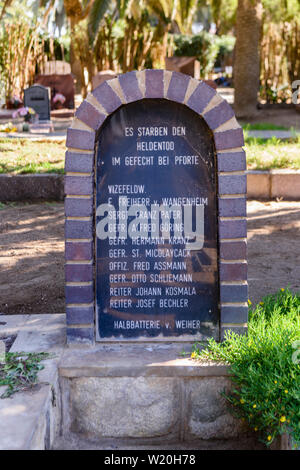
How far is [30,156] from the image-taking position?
8.99 metres

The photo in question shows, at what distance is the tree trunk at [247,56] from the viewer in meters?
14.2

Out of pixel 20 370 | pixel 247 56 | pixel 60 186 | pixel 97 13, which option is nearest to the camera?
pixel 20 370

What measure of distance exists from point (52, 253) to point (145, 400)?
279 centimetres

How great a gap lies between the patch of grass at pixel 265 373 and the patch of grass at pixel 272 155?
16.2 ft

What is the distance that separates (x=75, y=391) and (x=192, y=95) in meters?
1.57

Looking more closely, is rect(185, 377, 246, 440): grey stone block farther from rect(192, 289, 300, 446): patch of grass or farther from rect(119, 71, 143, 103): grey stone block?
rect(119, 71, 143, 103): grey stone block

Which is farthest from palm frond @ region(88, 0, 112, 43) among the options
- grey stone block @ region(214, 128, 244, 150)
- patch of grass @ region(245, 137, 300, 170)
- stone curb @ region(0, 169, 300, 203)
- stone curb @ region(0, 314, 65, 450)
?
grey stone block @ region(214, 128, 244, 150)

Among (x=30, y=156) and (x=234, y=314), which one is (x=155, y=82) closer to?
(x=234, y=314)

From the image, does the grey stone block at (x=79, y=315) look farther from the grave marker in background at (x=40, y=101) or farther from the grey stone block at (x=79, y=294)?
the grave marker in background at (x=40, y=101)

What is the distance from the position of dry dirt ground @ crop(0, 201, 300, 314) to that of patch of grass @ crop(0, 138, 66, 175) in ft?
2.52

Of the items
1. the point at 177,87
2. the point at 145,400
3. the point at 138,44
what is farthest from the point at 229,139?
the point at 138,44

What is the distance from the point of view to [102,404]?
9.53 ft

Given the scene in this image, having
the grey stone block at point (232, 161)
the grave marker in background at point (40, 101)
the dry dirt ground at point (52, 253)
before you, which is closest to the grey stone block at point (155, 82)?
the grey stone block at point (232, 161)
